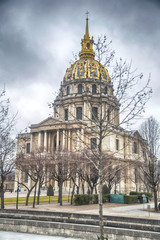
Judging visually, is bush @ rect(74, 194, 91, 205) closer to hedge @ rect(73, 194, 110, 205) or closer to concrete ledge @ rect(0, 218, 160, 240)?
hedge @ rect(73, 194, 110, 205)

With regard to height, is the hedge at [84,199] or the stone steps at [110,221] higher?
the stone steps at [110,221]

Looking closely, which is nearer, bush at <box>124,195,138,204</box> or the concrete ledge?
the concrete ledge

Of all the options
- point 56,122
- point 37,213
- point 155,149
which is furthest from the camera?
point 56,122

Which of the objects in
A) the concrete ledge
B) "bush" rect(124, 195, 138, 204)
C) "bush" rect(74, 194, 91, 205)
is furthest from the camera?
"bush" rect(124, 195, 138, 204)

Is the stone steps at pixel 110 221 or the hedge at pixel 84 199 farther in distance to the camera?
the hedge at pixel 84 199

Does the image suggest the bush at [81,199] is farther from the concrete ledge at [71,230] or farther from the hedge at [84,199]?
the concrete ledge at [71,230]

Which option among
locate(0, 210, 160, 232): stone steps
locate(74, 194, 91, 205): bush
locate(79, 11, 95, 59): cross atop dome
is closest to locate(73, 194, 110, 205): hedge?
locate(74, 194, 91, 205): bush

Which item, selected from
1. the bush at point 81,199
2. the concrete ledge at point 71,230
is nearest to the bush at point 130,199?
the bush at point 81,199

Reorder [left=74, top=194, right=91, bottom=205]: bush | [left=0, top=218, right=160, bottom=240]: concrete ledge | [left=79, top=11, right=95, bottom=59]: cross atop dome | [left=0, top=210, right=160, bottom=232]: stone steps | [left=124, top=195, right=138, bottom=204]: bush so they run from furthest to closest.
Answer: [left=79, top=11, right=95, bottom=59]: cross atop dome
[left=124, top=195, right=138, bottom=204]: bush
[left=74, top=194, right=91, bottom=205]: bush
[left=0, top=210, right=160, bottom=232]: stone steps
[left=0, top=218, right=160, bottom=240]: concrete ledge

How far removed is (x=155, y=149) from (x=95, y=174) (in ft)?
45.3

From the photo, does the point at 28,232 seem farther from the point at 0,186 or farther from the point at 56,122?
the point at 56,122

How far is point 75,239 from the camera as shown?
12164mm

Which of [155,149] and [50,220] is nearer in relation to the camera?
[50,220]

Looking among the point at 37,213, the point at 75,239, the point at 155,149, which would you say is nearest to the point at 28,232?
the point at 75,239
